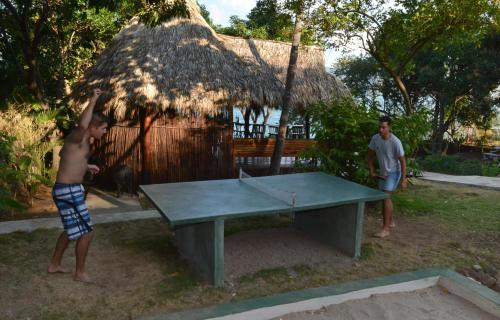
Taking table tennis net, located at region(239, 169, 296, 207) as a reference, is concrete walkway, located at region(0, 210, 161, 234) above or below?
below

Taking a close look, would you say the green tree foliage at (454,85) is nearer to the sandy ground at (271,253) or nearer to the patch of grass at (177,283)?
the sandy ground at (271,253)

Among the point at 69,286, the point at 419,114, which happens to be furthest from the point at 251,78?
the point at 69,286

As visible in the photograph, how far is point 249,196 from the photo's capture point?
4070 millimetres

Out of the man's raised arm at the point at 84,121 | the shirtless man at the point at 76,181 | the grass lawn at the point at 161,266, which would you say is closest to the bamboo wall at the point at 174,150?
the grass lawn at the point at 161,266

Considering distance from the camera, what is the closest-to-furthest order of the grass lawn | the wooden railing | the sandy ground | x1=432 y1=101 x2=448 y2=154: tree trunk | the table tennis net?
the grass lawn, the table tennis net, the sandy ground, the wooden railing, x1=432 y1=101 x2=448 y2=154: tree trunk

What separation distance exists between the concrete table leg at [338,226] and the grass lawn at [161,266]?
23cm

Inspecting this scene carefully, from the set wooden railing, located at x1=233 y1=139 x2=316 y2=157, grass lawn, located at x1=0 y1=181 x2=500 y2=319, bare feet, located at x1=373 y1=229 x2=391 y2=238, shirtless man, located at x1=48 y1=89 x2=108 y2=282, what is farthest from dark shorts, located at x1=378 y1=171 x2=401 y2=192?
wooden railing, located at x1=233 y1=139 x2=316 y2=157

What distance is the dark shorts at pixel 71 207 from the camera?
327cm

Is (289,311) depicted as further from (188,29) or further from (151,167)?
(188,29)

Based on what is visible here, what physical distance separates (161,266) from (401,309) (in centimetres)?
229

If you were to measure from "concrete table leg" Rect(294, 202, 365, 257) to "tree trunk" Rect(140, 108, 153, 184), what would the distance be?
148 inches

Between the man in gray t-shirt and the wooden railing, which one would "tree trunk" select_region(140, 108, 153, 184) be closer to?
the wooden railing

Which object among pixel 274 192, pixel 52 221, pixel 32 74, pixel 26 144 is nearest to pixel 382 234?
pixel 274 192

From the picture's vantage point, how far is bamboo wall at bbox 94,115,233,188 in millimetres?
7906
